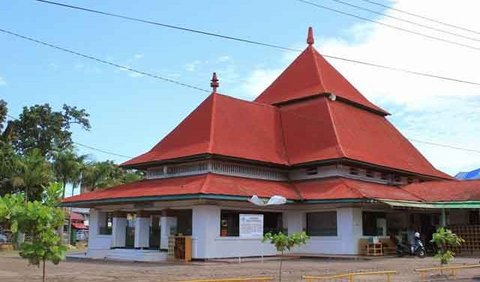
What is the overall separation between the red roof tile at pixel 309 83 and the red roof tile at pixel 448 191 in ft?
23.1

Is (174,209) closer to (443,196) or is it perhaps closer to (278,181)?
(278,181)

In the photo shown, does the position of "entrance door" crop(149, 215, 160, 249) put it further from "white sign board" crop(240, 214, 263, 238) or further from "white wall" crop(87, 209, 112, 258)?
"white sign board" crop(240, 214, 263, 238)

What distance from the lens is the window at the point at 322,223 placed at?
2862 cm

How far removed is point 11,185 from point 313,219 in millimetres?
27437

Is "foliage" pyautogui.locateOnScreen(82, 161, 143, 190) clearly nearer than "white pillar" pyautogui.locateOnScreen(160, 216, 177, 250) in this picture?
No

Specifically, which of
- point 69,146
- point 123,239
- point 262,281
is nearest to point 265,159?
point 123,239

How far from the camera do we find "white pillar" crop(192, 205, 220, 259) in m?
25.2

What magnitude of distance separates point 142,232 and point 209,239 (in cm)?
425

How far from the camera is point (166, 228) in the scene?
88.6 ft

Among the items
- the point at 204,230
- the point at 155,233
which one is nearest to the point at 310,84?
the point at 155,233

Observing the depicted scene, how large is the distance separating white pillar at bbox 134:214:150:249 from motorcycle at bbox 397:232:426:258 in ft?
39.4

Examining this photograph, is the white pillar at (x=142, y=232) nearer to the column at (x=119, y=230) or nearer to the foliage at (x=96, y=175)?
the column at (x=119, y=230)

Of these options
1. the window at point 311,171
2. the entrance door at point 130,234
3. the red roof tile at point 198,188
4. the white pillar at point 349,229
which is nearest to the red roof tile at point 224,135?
the red roof tile at point 198,188

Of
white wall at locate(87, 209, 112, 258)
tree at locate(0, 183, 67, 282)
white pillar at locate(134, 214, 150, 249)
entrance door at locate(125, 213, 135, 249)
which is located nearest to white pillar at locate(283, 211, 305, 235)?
white pillar at locate(134, 214, 150, 249)
